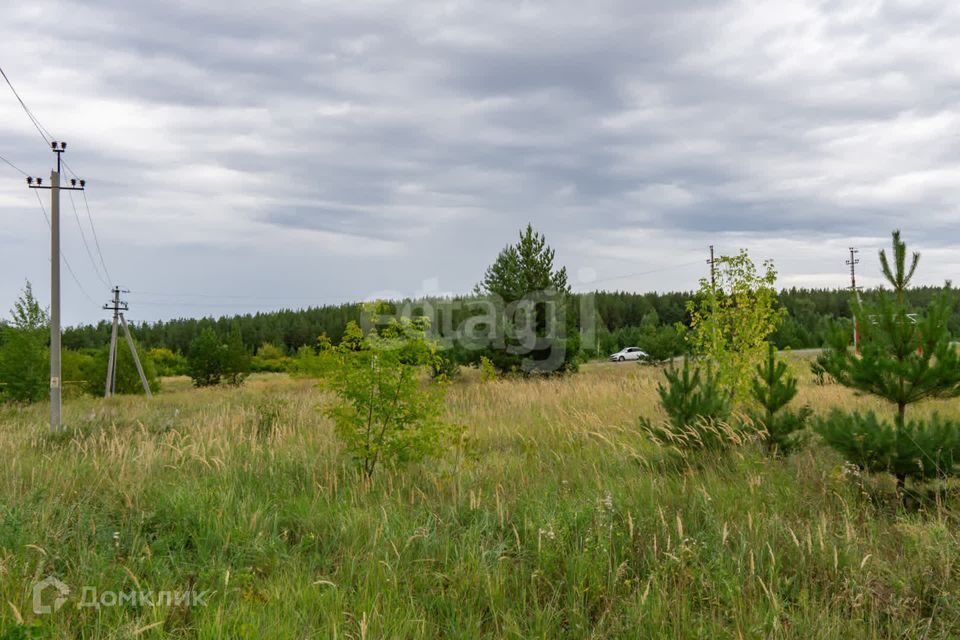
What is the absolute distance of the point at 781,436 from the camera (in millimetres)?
7133

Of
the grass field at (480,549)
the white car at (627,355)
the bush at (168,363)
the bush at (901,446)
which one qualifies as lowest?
the bush at (168,363)

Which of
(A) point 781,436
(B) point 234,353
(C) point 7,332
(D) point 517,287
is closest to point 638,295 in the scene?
(B) point 234,353

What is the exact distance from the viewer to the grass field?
11.4 feet

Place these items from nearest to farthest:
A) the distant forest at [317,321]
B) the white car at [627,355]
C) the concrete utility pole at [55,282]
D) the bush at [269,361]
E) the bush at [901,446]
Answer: the bush at [901,446]
the concrete utility pole at [55,282]
the white car at [627,355]
the bush at [269,361]
the distant forest at [317,321]

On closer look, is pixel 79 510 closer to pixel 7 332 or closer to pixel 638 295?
pixel 7 332

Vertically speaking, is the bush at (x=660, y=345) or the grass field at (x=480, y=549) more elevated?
the bush at (x=660, y=345)

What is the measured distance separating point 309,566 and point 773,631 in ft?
9.76

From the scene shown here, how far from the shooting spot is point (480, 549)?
171 inches

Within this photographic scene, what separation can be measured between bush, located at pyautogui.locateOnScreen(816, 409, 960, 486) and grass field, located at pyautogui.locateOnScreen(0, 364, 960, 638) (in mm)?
324

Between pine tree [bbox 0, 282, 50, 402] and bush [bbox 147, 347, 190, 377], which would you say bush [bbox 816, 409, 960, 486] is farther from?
bush [bbox 147, 347, 190, 377]

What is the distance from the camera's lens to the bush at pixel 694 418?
278 inches

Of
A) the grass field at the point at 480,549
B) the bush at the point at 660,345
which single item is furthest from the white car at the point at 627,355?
the grass field at the point at 480,549

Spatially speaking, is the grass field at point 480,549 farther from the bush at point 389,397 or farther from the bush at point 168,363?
the bush at point 168,363

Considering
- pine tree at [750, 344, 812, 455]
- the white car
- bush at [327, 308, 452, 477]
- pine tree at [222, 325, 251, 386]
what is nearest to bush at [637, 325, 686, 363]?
the white car
